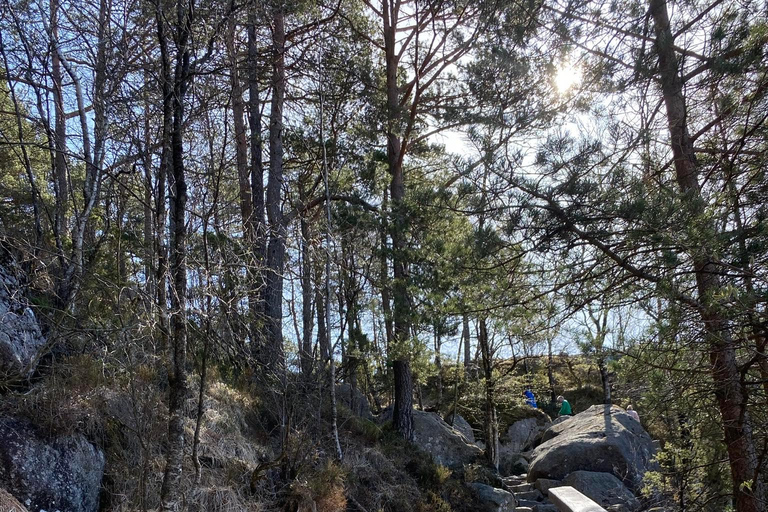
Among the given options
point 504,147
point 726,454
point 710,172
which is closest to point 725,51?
point 710,172

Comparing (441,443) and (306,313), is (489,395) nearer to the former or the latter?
(441,443)

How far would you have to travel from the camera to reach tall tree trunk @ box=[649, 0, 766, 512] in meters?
4.11

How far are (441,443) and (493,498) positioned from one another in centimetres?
193

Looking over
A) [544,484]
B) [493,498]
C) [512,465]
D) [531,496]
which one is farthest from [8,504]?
[512,465]

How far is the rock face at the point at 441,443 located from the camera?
10445 millimetres

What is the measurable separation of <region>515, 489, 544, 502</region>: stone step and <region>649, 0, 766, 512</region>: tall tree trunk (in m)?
7.49

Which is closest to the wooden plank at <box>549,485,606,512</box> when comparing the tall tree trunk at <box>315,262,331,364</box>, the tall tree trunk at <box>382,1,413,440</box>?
the tall tree trunk at <box>315,262,331,364</box>

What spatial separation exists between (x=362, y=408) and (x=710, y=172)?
831cm

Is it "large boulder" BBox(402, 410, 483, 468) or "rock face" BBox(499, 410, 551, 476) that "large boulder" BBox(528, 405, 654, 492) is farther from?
"rock face" BBox(499, 410, 551, 476)

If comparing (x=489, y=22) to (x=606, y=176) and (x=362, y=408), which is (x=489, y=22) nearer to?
(x=606, y=176)

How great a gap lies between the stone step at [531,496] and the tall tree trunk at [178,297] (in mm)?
9902

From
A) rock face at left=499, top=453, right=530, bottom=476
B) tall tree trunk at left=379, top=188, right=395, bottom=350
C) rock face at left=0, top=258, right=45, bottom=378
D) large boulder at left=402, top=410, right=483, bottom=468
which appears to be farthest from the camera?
rock face at left=499, top=453, right=530, bottom=476

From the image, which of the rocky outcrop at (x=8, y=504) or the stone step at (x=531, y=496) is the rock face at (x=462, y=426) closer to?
the stone step at (x=531, y=496)

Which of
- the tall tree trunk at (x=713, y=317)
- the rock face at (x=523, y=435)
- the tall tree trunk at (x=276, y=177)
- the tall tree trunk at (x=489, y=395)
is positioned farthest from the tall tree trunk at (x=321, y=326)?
the rock face at (x=523, y=435)
